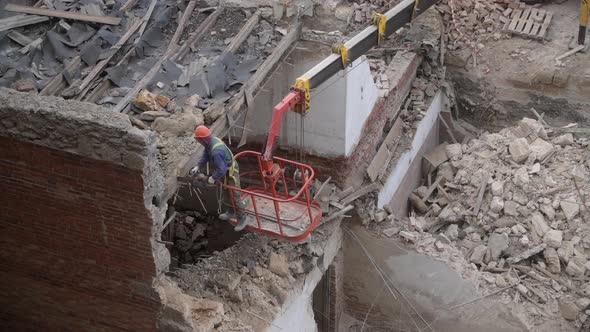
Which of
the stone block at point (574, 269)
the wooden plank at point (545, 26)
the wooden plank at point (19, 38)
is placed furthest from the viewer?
the wooden plank at point (545, 26)

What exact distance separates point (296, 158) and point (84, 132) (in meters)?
4.95

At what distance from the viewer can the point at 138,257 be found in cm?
868

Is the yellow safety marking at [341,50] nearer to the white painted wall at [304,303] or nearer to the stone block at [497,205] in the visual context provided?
the white painted wall at [304,303]

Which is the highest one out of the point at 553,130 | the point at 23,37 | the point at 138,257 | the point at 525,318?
the point at 23,37

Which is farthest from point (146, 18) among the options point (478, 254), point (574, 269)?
point (574, 269)

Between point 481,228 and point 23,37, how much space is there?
8355 millimetres

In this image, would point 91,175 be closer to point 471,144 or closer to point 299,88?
point 299,88

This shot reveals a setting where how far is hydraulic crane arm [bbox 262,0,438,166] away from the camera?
33.0 feet

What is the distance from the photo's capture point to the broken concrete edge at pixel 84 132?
7.88 metres

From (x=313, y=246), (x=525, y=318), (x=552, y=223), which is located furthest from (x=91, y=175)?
(x=552, y=223)

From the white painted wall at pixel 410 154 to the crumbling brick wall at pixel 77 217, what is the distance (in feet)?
18.4

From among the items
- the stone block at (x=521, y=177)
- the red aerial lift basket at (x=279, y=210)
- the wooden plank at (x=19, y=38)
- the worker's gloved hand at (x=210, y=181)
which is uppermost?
the wooden plank at (x=19, y=38)

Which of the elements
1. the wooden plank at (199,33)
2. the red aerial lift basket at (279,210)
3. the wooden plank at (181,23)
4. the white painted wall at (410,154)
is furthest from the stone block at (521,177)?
the wooden plank at (181,23)

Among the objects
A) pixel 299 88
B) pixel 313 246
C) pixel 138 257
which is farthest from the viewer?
pixel 313 246
